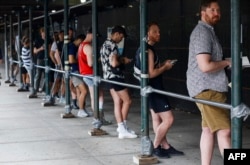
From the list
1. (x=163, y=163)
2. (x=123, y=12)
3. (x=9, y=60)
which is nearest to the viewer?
(x=163, y=163)

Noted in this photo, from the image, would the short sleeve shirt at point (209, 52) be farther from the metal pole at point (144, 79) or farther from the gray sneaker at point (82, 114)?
the gray sneaker at point (82, 114)

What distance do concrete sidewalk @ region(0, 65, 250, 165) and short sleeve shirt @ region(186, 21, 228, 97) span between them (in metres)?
1.58

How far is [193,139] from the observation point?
7.57m

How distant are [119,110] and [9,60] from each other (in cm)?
1102

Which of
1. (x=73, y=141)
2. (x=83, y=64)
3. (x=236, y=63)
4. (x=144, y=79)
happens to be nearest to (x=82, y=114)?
(x=83, y=64)

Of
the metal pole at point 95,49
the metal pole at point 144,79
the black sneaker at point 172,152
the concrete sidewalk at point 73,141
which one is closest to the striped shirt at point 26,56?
the concrete sidewalk at point 73,141

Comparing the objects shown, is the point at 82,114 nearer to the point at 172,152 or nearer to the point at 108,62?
the point at 108,62

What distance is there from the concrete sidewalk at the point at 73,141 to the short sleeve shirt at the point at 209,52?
1.58 metres

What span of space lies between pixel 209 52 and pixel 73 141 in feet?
11.6

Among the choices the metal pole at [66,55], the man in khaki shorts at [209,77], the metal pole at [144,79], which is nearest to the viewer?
the man in khaki shorts at [209,77]

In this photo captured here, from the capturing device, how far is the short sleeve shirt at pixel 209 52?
4742mm

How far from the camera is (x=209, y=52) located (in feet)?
15.4

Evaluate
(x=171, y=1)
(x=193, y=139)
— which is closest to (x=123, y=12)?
(x=171, y=1)

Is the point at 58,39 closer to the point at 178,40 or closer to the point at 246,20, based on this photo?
the point at 178,40
